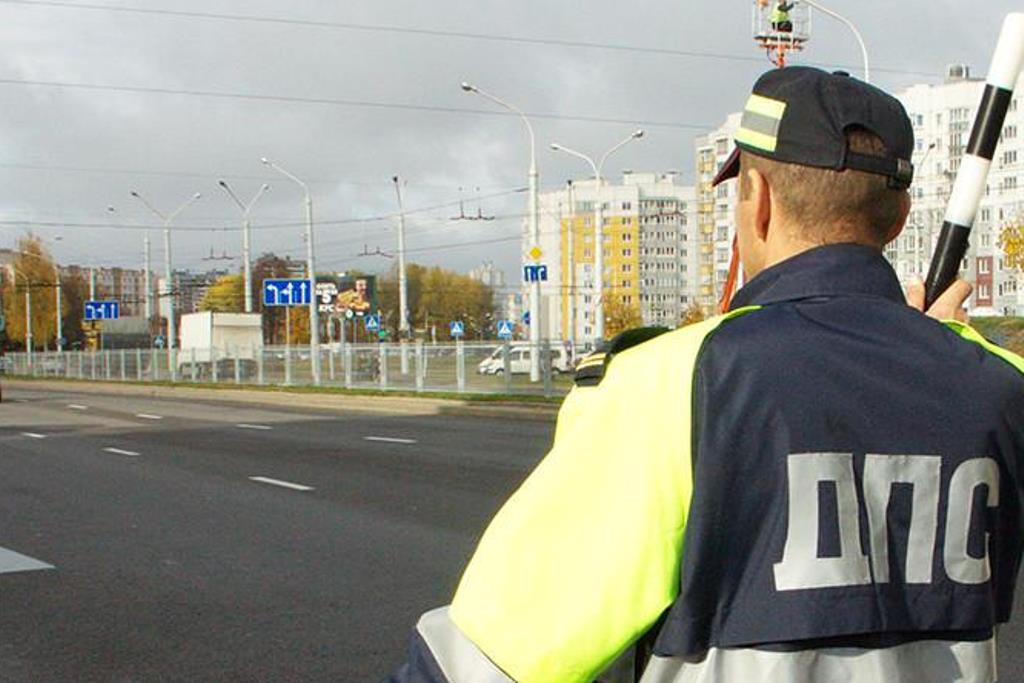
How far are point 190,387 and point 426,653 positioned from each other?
156 ft

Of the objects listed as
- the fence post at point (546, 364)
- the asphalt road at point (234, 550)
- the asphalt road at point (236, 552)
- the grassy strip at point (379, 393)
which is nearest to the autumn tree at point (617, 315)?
the grassy strip at point (379, 393)

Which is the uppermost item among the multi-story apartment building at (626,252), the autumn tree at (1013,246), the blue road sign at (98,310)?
the multi-story apartment building at (626,252)

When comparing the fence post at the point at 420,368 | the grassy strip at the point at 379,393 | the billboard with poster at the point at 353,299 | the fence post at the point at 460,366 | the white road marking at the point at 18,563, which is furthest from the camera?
the billboard with poster at the point at 353,299

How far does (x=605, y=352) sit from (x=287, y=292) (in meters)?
48.3

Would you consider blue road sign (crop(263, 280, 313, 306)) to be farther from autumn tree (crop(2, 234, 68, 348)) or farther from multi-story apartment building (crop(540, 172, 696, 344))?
multi-story apartment building (crop(540, 172, 696, 344))

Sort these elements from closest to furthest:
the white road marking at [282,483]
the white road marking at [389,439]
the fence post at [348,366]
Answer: the white road marking at [282,483]
the white road marking at [389,439]
the fence post at [348,366]

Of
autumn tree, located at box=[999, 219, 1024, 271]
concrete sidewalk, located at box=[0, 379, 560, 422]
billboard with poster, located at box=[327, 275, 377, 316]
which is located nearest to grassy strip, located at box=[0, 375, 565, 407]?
concrete sidewalk, located at box=[0, 379, 560, 422]

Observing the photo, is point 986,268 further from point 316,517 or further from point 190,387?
point 316,517

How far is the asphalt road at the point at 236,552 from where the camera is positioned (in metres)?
6.10

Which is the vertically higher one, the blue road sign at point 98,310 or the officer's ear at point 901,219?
the blue road sign at point 98,310

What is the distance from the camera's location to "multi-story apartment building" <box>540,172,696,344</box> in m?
114

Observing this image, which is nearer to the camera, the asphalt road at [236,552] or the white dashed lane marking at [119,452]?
the asphalt road at [236,552]

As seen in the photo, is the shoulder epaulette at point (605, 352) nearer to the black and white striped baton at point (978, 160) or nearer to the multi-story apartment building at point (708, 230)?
the black and white striped baton at point (978, 160)

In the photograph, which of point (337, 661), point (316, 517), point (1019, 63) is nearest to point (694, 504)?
point (1019, 63)
